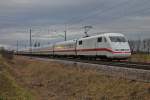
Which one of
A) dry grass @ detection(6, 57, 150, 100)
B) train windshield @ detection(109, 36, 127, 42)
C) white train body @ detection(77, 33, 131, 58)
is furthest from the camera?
train windshield @ detection(109, 36, 127, 42)

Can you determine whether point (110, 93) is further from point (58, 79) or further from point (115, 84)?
point (58, 79)

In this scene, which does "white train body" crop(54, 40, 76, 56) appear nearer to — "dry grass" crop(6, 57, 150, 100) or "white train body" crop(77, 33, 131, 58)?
"white train body" crop(77, 33, 131, 58)

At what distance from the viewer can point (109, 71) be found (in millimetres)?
21219

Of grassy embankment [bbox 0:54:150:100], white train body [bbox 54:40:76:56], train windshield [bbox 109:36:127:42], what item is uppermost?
train windshield [bbox 109:36:127:42]

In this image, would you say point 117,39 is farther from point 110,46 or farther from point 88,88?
point 88,88

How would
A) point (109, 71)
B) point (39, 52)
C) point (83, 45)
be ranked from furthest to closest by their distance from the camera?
point (39, 52), point (83, 45), point (109, 71)

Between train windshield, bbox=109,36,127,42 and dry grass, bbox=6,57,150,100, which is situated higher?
train windshield, bbox=109,36,127,42

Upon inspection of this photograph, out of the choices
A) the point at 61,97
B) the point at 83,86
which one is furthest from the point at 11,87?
the point at 83,86

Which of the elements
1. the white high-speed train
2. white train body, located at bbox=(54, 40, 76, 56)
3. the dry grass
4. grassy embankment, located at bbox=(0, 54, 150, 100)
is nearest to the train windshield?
the white high-speed train

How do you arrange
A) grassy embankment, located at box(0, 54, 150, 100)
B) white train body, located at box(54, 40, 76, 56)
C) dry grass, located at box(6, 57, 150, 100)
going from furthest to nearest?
white train body, located at box(54, 40, 76, 56)
grassy embankment, located at box(0, 54, 150, 100)
dry grass, located at box(6, 57, 150, 100)

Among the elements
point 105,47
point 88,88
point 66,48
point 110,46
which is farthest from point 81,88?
point 66,48

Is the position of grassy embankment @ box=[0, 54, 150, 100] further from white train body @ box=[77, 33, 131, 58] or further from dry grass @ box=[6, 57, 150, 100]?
white train body @ box=[77, 33, 131, 58]

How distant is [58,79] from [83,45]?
13476mm

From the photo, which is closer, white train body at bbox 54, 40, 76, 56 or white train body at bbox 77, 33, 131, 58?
white train body at bbox 77, 33, 131, 58
